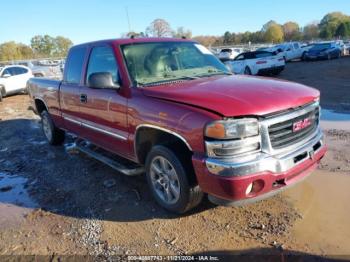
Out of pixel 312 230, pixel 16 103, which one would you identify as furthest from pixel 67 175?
pixel 16 103

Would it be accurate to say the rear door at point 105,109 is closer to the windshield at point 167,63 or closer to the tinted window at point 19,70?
the windshield at point 167,63

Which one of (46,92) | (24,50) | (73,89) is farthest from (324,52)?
(24,50)

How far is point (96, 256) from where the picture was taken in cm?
341

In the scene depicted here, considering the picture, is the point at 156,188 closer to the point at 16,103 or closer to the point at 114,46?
the point at 114,46

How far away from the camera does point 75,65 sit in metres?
5.71

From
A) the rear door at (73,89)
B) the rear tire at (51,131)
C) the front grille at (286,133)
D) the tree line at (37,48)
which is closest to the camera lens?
the front grille at (286,133)

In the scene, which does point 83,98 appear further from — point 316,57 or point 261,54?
point 316,57

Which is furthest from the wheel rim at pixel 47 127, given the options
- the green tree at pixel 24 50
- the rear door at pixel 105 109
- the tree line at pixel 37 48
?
the green tree at pixel 24 50

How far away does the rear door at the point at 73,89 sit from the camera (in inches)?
215

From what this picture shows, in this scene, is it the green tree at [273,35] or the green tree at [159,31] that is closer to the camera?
the green tree at [159,31]

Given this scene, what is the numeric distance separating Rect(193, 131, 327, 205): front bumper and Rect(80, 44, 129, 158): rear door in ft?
4.82

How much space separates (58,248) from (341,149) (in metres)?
4.71

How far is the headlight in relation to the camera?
10.2 ft

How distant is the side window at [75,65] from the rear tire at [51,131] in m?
1.58
